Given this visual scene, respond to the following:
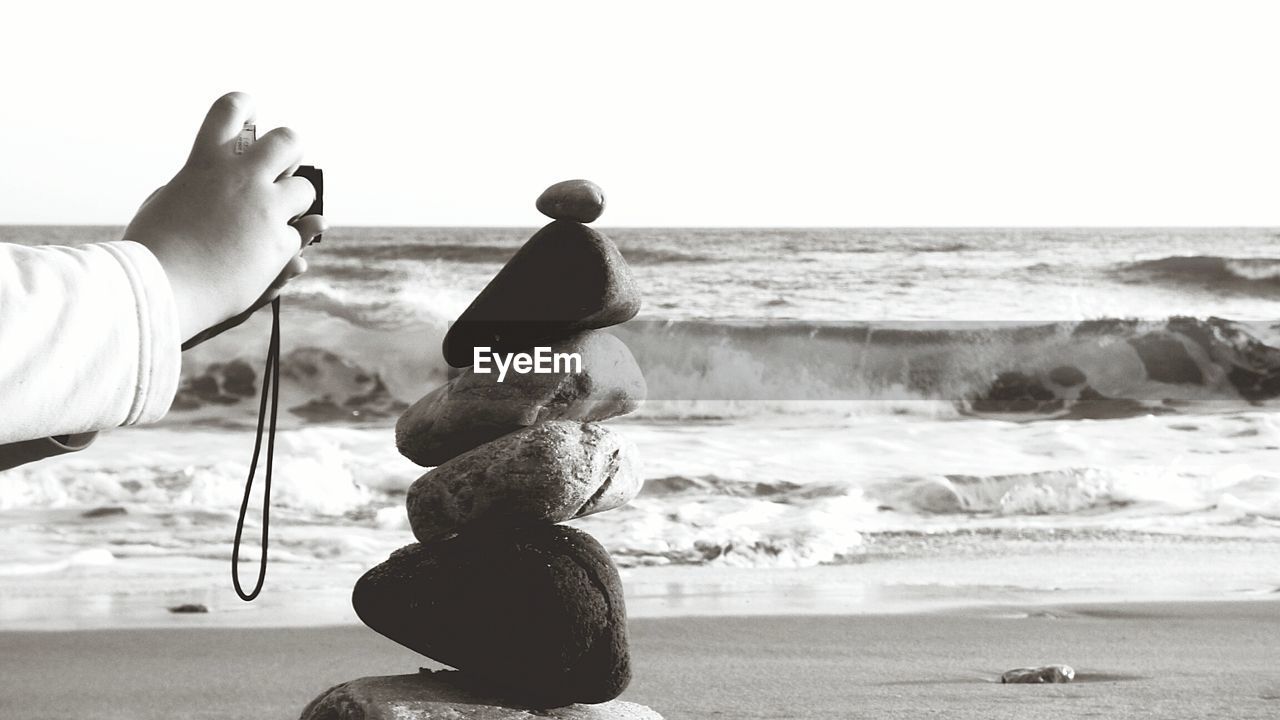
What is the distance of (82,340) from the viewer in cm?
83

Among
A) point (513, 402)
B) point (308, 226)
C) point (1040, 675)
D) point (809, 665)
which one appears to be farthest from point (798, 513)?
point (308, 226)

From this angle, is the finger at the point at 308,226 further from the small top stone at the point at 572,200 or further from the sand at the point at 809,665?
the sand at the point at 809,665

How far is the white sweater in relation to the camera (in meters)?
0.81

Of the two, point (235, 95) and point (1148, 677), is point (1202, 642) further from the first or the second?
point (235, 95)

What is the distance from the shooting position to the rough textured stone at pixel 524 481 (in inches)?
114

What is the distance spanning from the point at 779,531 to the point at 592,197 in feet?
13.5

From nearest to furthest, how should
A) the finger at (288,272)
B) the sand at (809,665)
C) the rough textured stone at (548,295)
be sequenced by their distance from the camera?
the finger at (288,272), the rough textured stone at (548,295), the sand at (809,665)

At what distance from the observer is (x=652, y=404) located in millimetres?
11180

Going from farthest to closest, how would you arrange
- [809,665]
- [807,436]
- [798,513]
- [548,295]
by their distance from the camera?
[807,436] < [798,513] < [809,665] < [548,295]

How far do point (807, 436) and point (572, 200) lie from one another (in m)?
7.15

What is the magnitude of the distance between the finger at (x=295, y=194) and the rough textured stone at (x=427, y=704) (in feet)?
6.39

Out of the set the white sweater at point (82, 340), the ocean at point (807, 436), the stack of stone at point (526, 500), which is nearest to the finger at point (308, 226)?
the white sweater at point (82, 340)

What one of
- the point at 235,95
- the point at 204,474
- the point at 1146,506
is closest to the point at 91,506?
the point at 204,474

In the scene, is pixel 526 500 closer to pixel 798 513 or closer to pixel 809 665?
pixel 809 665
